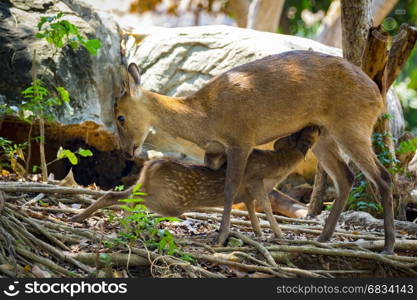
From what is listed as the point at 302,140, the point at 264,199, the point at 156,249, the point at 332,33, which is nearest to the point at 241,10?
the point at 332,33

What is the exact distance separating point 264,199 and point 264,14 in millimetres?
11556

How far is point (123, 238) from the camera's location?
5.16 metres

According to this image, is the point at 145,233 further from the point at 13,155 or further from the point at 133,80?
the point at 13,155

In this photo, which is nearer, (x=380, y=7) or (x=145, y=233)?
(x=145, y=233)

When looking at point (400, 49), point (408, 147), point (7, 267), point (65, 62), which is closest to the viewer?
point (7, 267)

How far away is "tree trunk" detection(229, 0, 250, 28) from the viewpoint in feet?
62.7

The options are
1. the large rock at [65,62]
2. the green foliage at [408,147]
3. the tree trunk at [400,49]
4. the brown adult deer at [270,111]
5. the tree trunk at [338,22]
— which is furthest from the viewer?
the tree trunk at [338,22]

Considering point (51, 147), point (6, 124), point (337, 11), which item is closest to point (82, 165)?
point (51, 147)

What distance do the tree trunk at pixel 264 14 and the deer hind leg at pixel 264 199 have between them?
1134 centimetres

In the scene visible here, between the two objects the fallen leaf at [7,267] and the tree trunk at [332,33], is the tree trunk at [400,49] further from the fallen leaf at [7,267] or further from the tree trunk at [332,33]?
the tree trunk at [332,33]

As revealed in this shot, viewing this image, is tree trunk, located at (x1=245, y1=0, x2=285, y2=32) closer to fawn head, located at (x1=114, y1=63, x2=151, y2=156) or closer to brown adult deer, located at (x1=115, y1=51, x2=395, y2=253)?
brown adult deer, located at (x1=115, y1=51, x2=395, y2=253)

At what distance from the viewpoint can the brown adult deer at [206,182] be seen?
20.0 ft

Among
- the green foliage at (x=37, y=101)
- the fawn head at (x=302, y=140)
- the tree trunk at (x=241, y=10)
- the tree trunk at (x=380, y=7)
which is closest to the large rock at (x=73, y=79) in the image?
the green foliage at (x=37, y=101)

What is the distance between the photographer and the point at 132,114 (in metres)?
6.41
